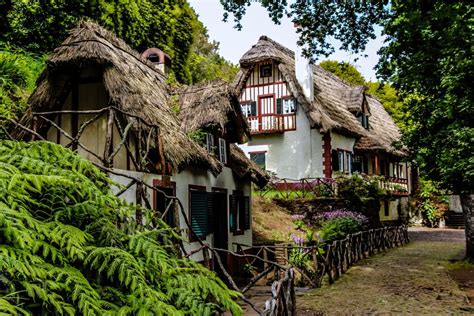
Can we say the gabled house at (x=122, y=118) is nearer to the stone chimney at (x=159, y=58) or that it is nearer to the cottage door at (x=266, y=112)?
the stone chimney at (x=159, y=58)

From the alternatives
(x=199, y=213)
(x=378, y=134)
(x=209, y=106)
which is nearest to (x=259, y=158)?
(x=378, y=134)

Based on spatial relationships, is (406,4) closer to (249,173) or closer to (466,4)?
(466,4)

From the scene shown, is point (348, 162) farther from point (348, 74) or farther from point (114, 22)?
point (348, 74)

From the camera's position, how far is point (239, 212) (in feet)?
57.4

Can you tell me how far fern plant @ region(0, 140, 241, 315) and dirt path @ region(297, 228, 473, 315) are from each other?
766cm

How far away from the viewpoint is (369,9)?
40.3 feet

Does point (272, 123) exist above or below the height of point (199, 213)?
above

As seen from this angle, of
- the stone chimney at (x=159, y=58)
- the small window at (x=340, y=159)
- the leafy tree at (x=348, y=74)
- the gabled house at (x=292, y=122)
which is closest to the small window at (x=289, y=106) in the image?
the gabled house at (x=292, y=122)

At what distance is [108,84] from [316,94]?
21400mm

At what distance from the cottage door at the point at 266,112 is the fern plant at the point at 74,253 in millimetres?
26126

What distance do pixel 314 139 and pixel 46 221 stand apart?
86.3 feet

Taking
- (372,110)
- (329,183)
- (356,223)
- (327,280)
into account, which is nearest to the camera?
(327,280)

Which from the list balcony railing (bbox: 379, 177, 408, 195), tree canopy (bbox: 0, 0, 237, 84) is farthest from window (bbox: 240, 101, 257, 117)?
balcony railing (bbox: 379, 177, 408, 195)

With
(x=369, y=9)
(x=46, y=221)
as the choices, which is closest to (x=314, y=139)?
(x=369, y=9)
